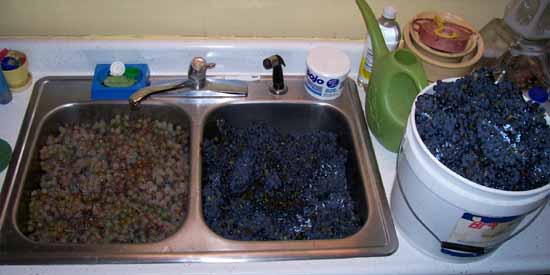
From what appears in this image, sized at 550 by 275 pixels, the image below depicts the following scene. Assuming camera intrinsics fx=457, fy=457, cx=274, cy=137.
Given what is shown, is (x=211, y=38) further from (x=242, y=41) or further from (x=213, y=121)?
(x=213, y=121)

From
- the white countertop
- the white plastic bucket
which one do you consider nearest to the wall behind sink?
the white countertop

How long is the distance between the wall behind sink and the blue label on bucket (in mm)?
587

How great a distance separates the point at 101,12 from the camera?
3.51 feet

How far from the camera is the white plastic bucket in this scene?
678mm

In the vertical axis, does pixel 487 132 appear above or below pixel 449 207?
above

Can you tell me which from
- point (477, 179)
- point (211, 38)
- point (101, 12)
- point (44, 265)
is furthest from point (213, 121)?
point (477, 179)

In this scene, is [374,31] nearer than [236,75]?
Yes

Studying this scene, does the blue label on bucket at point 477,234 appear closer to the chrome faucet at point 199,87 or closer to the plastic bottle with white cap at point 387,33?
the plastic bottle with white cap at point 387,33

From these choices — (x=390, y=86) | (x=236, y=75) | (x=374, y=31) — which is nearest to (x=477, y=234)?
(x=390, y=86)

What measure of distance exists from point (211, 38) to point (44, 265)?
626mm

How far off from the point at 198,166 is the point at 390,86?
435mm

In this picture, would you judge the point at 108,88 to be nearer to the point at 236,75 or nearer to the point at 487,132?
the point at 236,75

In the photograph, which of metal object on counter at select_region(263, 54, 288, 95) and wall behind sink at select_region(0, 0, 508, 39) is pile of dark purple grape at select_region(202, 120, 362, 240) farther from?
wall behind sink at select_region(0, 0, 508, 39)

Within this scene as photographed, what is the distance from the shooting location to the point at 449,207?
2.35 ft
